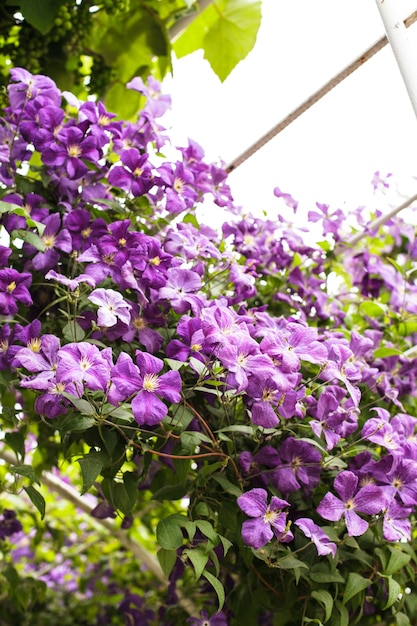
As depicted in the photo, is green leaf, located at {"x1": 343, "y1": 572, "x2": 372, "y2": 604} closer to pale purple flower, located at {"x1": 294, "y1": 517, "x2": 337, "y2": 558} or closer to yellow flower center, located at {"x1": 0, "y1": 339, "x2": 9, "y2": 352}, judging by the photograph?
pale purple flower, located at {"x1": 294, "y1": 517, "x2": 337, "y2": 558}

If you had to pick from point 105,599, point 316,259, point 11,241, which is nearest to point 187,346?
point 11,241

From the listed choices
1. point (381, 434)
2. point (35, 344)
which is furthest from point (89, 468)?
point (381, 434)

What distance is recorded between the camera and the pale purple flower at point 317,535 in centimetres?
88

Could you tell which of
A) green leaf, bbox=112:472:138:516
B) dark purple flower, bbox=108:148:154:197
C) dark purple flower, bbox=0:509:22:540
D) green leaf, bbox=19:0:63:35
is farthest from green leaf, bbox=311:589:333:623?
green leaf, bbox=19:0:63:35

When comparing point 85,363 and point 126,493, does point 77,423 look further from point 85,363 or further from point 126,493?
point 126,493

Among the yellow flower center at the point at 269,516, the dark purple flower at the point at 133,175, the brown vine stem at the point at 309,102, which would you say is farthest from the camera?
the brown vine stem at the point at 309,102

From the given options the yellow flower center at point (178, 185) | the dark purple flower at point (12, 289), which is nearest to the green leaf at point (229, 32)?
the yellow flower center at point (178, 185)

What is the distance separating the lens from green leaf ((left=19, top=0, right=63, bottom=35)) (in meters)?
1.33

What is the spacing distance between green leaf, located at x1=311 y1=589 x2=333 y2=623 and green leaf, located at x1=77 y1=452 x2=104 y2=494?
311 mm

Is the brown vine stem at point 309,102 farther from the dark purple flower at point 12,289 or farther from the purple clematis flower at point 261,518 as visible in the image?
the purple clematis flower at point 261,518

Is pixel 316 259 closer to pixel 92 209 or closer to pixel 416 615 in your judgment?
pixel 92 209

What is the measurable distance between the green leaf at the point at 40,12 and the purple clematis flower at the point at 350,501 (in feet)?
3.01

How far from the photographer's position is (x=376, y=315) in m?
1.37

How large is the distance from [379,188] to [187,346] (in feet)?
2.37
